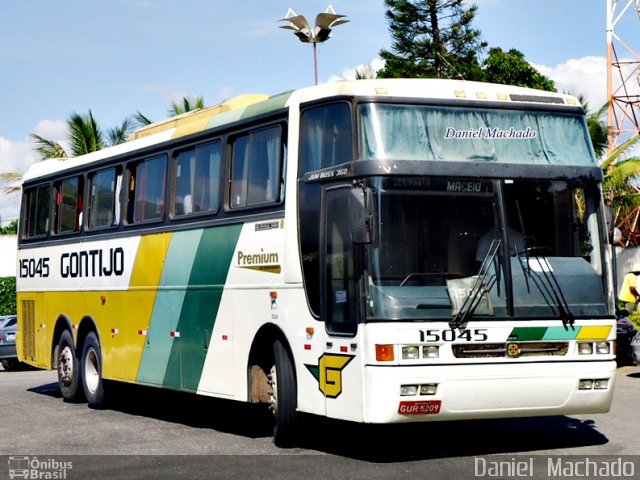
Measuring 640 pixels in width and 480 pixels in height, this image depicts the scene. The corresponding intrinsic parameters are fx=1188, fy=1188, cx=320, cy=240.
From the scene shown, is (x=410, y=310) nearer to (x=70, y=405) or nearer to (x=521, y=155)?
(x=521, y=155)

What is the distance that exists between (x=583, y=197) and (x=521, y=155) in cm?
79

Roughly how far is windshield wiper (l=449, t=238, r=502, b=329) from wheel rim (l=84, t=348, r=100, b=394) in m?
8.17

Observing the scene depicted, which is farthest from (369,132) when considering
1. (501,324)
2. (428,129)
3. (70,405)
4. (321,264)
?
(70,405)

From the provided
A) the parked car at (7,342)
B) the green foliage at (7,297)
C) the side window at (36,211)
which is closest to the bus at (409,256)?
the side window at (36,211)

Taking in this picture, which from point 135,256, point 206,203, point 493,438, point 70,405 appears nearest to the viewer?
point 493,438

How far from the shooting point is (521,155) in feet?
37.1

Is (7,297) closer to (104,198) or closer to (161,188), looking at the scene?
(104,198)

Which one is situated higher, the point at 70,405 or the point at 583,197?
the point at 583,197

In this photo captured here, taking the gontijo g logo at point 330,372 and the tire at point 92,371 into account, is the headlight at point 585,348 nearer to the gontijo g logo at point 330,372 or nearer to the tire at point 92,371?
the gontijo g logo at point 330,372

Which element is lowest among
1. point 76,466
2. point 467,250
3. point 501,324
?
point 76,466

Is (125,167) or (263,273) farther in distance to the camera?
(125,167)

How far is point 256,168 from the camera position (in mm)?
12758

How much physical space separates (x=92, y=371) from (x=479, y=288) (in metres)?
8.43

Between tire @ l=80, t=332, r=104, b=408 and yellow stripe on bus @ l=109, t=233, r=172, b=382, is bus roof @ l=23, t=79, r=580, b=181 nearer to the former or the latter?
yellow stripe on bus @ l=109, t=233, r=172, b=382
